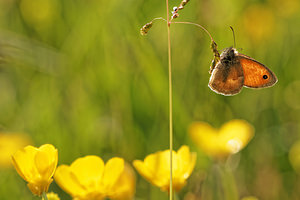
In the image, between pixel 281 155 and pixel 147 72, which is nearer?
pixel 147 72

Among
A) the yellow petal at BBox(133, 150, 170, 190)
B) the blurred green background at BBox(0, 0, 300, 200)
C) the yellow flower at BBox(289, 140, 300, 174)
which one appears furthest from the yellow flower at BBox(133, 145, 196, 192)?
the yellow flower at BBox(289, 140, 300, 174)

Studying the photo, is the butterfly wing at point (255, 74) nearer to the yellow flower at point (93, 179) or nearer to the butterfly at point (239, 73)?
the butterfly at point (239, 73)

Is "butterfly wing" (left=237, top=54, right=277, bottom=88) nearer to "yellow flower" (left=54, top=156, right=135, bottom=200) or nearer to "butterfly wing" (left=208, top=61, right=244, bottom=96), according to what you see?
"butterfly wing" (left=208, top=61, right=244, bottom=96)

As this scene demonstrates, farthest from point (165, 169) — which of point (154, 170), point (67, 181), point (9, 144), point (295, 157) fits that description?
point (295, 157)

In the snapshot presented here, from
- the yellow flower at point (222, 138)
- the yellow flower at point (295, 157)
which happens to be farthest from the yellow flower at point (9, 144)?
the yellow flower at point (295, 157)

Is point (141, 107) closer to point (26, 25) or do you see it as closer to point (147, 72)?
point (147, 72)

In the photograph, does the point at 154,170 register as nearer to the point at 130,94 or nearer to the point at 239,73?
the point at 239,73

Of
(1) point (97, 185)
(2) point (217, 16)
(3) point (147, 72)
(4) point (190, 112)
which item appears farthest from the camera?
(2) point (217, 16)

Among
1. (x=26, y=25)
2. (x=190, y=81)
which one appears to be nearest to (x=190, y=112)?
(x=190, y=81)
